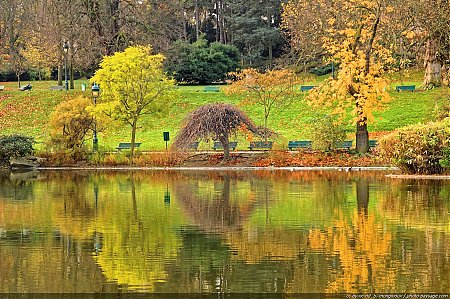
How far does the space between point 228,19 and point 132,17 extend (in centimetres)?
1888

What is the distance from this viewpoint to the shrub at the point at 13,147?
129ft

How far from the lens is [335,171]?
35312 mm

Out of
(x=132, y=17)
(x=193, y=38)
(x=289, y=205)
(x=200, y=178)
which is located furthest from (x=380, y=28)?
(x=193, y=38)

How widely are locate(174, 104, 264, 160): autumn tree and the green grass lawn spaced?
Result: 3.02 metres

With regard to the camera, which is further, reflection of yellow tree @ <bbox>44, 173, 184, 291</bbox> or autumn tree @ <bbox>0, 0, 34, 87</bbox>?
autumn tree @ <bbox>0, 0, 34, 87</bbox>

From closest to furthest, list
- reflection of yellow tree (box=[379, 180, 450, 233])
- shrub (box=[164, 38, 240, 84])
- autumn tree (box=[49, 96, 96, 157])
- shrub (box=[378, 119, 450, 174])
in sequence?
reflection of yellow tree (box=[379, 180, 450, 233]), shrub (box=[378, 119, 450, 174]), autumn tree (box=[49, 96, 96, 157]), shrub (box=[164, 38, 240, 84])

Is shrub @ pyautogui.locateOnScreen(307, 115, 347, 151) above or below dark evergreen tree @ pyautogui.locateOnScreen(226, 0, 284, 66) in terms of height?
below

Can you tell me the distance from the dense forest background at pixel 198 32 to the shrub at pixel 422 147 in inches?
191

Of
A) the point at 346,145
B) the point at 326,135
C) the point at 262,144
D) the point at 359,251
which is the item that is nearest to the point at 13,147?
the point at 262,144

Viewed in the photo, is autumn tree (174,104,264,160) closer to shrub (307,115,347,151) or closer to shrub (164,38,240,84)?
shrub (307,115,347,151)

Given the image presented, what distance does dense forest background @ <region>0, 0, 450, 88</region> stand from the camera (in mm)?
39250

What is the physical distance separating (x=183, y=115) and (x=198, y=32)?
28.7 meters

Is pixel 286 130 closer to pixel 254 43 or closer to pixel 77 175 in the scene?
pixel 77 175

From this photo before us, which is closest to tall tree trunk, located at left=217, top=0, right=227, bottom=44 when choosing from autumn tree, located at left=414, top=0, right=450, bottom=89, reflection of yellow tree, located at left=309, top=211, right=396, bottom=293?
autumn tree, located at left=414, top=0, right=450, bottom=89
